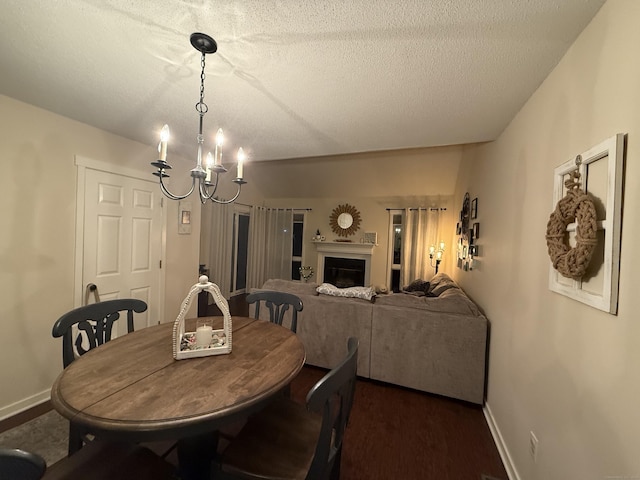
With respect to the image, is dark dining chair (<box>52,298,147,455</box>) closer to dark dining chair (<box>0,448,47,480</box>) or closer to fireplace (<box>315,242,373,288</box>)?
dark dining chair (<box>0,448,47,480</box>)

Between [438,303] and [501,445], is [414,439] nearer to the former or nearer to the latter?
[501,445]

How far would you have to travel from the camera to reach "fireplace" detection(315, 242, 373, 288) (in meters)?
5.64

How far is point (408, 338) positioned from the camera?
7.58 feet

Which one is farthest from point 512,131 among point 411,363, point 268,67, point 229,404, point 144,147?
point 144,147

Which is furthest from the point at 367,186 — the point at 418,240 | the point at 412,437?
the point at 412,437

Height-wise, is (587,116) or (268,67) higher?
(268,67)

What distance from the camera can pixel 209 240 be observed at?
4785mm

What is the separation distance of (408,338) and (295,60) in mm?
2287

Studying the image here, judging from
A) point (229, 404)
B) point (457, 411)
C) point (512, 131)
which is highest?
point (512, 131)

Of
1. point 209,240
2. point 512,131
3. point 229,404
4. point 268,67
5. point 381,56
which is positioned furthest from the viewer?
point 209,240

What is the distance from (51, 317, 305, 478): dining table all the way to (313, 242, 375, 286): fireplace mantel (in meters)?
4.35

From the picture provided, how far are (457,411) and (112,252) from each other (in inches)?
138

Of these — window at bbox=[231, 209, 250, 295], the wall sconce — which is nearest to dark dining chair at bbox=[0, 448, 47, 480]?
window at bbox=[231, 209, 250, 295]

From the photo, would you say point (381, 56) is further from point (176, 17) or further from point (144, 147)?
point (144, 147)
